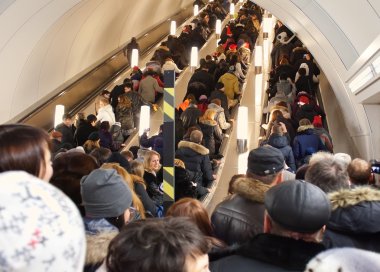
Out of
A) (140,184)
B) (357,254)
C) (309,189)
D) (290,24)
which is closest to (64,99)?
(290,24)

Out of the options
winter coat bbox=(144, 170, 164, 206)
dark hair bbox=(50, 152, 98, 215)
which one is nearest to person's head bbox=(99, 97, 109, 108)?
winter coat bbox=(144, 170, 164, 206)

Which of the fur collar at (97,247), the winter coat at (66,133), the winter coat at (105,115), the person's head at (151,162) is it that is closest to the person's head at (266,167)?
the fur collar at (97,247)

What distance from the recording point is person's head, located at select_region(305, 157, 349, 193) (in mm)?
3902

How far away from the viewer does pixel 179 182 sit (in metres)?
7.08

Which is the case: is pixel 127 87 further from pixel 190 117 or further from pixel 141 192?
pixel 141 192

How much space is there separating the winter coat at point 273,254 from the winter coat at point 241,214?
90cm

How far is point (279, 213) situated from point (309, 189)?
0.61 feet

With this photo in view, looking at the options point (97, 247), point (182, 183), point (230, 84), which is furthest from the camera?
point (230, 84)

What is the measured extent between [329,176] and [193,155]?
4.72m

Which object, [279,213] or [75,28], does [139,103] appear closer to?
[75,28]

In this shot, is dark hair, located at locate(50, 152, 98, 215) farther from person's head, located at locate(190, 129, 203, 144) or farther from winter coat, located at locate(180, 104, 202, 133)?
winter coat, located at locate(180, 104, 202, 133)

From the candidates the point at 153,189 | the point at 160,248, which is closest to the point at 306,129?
→ the point at 153,189

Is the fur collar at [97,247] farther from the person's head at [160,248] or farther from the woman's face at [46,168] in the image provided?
the woman's face at [46,168]

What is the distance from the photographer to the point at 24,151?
2074 mm
